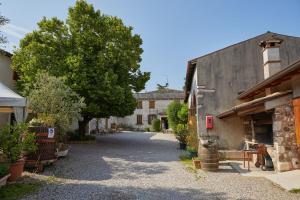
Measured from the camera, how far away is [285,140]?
304 inches

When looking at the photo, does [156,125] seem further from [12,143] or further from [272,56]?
[12,143]

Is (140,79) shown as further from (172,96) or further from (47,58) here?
(172,96)

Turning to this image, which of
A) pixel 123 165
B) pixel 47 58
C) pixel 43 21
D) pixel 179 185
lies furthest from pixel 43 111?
pixel 43 21

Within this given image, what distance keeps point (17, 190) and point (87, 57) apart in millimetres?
10166

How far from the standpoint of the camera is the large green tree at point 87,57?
14.6 metres

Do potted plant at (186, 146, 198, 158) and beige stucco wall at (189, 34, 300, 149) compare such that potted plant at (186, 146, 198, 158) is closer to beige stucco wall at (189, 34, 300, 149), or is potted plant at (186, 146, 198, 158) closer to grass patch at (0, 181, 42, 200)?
beige stucco wall at (189, 34, 300, 149)

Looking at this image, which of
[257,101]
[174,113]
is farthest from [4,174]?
[174,113]

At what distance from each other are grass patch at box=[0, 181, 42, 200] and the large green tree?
8.17 meters

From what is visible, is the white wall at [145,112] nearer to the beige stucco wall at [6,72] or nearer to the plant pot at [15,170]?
the beige stucco wall at [6,72]

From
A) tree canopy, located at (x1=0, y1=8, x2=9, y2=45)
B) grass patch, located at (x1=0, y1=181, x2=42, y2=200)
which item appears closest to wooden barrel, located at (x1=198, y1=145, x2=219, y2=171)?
grass patch, located at (x1=0, y1=181, x2=42, y2=200)

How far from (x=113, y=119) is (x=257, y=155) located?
32.1 meters

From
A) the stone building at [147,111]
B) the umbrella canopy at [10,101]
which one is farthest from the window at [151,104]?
the umbrella canopy at [10,101]

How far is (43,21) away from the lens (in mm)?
15930

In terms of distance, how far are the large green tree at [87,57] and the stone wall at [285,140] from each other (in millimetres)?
9107
